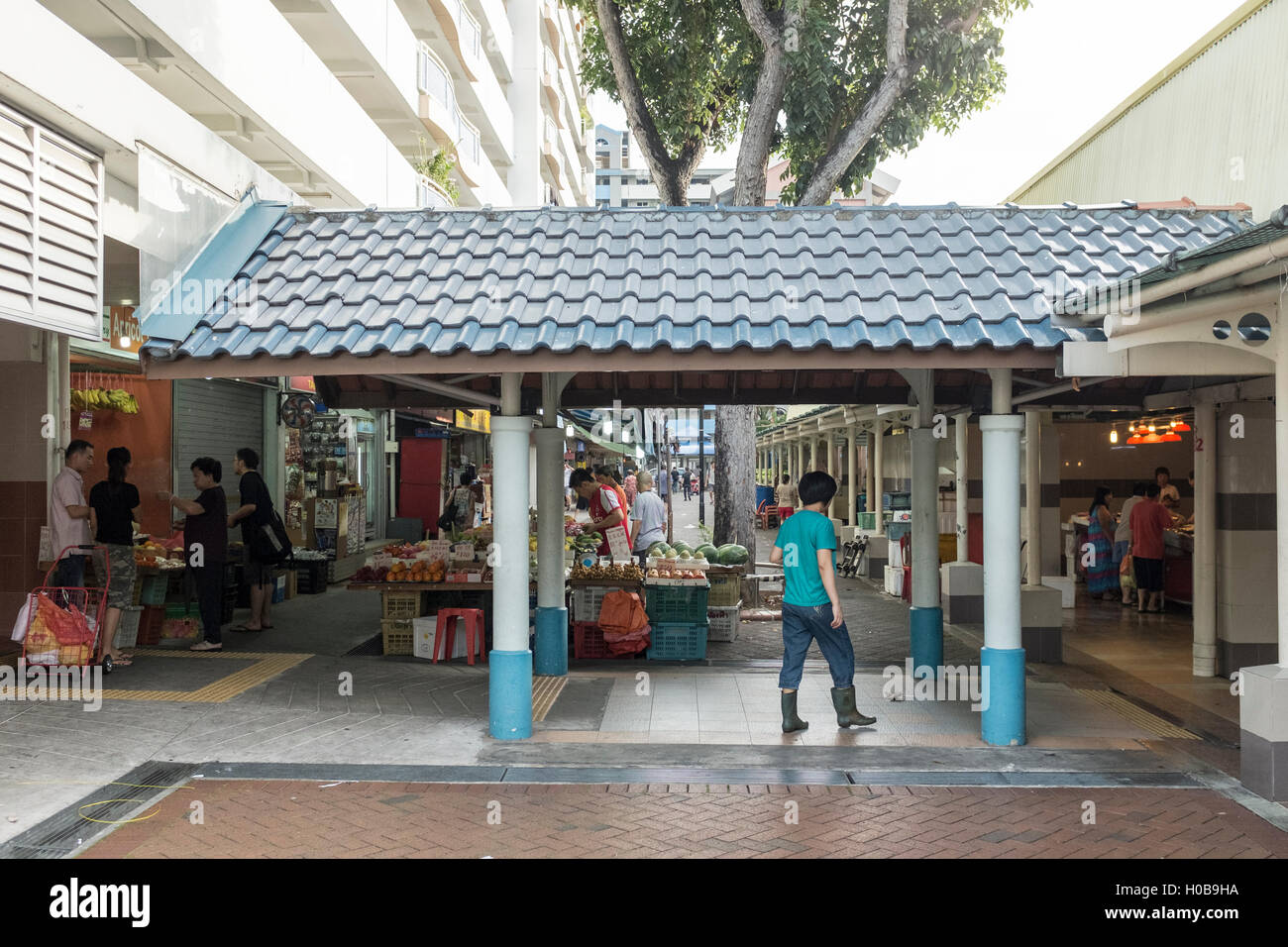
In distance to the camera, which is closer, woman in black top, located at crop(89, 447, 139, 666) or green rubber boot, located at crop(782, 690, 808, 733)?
green rubber boot, located at crop(782, 690, 808, 733)

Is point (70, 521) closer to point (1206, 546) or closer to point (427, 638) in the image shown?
point (427, 638)

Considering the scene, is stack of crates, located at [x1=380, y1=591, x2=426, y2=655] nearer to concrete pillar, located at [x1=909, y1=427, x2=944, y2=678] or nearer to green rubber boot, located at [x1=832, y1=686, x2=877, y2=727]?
green rubber boot, located at [x1=832, y1=686, x2=877, y2=727]

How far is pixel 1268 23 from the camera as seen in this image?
29.9ft

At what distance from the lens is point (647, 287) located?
23.9 ft

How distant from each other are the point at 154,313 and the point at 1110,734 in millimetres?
7243

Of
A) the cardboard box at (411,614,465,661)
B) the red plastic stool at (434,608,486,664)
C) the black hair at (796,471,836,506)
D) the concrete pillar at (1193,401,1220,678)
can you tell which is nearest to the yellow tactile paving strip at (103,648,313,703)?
the cardboard box at (411,614,465,661)

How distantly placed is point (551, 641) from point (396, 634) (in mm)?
2019

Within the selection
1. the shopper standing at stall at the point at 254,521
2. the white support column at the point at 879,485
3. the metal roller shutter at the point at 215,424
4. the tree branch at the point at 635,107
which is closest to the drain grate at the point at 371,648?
the shopper standing at stall at the point at 254,521

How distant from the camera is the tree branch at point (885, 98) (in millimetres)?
13625

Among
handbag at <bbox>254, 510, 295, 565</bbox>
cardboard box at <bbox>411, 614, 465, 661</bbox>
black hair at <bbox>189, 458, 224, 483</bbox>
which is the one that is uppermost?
black hair at <bbox>189, 458, 224, 483</bbox>

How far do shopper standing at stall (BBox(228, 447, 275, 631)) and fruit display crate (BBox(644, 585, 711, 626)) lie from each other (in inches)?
165

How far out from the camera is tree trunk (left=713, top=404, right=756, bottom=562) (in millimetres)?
14477

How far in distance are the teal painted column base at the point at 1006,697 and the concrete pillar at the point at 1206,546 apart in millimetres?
3760
